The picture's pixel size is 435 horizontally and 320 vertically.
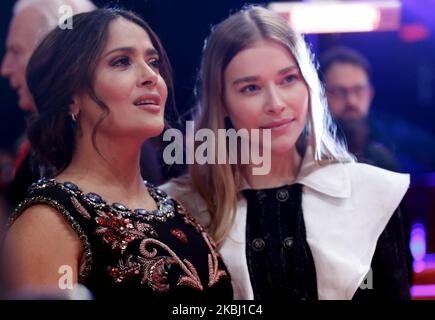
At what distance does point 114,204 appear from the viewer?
3.50ft

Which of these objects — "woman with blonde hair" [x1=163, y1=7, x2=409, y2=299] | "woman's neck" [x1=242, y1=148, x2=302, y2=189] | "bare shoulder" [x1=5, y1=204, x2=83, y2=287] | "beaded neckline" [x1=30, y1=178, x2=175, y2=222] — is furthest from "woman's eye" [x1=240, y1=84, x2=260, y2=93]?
"bare shoulder" [x1=5, y1=204, x2=83, y2=287]

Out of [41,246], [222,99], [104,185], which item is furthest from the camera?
[222,99]

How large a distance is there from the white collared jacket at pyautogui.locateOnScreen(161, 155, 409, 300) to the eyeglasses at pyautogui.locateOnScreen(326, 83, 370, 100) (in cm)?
14

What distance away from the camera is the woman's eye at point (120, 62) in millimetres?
1089

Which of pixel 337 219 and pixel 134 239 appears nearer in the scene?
pixel 134 239

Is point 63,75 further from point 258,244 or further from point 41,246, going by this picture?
point 258,244

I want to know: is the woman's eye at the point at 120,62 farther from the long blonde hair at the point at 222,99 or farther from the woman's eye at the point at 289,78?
the woman's eye at the point at 289,78

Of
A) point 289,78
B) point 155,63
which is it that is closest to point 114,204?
point 155,63

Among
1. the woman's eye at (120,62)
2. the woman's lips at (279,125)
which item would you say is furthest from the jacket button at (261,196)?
the woman's eye at (120,62)

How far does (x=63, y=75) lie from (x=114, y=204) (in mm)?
220

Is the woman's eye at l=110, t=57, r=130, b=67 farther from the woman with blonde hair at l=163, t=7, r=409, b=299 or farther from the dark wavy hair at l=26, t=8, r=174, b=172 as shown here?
the woman with blonde hair at l=163, t=7, r=409, b=299

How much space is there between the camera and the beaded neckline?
40.6 inches
